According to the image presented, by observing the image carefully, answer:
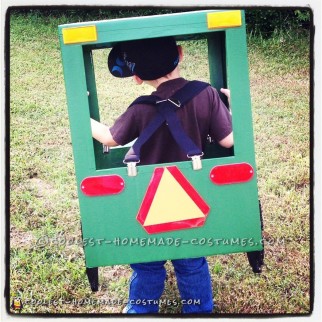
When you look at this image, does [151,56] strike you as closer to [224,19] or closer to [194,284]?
[224,19]

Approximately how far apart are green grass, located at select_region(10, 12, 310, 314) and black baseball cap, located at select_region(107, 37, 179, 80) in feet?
0.63

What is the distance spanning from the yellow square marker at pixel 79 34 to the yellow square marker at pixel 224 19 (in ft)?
1.02

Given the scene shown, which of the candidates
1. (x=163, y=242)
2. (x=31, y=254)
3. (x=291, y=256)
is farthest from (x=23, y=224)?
(x=291, y=256)

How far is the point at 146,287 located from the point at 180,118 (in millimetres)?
594

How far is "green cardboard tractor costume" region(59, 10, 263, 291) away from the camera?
1231mm

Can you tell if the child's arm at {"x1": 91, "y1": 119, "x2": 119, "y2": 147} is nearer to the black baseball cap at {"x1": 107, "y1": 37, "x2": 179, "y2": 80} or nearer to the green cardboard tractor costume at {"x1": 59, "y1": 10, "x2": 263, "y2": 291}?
the green cardboard tractor costume at {"x1": 59, "y1": 10, "x2": 263, "y2": 291}

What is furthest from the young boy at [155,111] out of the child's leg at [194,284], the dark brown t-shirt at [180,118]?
the child's leg at [194,284]

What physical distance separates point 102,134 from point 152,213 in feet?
0.93

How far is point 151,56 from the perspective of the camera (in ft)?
4.24

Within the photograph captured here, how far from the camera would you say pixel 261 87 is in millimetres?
1731

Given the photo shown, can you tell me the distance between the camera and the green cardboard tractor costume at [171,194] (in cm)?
123

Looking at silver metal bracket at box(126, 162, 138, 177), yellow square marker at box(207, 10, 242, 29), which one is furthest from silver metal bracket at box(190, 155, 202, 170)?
yellow square marker at box(207, 10, 242, 29)

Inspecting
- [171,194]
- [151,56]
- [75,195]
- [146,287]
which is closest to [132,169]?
[171,194]

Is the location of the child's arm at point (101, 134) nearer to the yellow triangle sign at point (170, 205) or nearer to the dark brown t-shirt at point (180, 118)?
the dark brown t-shirt at point (180, 118)
